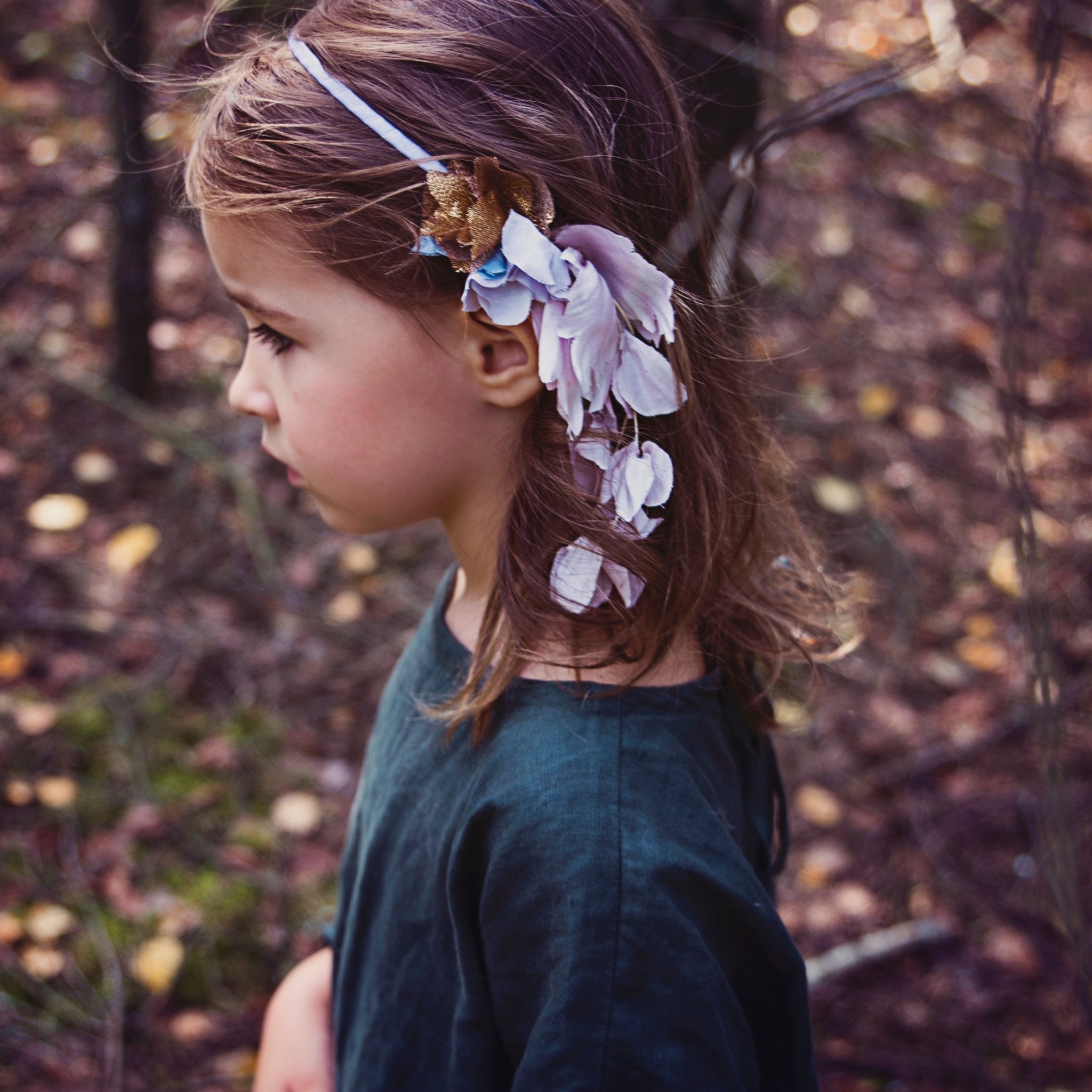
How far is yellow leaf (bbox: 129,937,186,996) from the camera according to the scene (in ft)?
6.50

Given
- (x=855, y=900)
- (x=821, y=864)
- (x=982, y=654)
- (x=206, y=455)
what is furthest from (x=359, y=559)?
(x=982, y=654)

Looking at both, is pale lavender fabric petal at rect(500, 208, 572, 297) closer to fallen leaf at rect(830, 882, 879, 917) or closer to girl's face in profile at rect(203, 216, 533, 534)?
girl's face in profile at rect(203, 216, 533, 534)

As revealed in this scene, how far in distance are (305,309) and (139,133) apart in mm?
2086

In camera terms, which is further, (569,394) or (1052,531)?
(1052,531)

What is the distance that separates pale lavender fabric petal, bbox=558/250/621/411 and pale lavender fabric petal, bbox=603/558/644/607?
17 centimetres

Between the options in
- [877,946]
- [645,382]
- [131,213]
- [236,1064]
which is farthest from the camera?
[131,213]

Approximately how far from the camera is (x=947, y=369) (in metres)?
3.65

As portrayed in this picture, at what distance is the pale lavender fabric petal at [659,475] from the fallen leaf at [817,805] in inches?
65.1

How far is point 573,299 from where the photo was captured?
953 mm

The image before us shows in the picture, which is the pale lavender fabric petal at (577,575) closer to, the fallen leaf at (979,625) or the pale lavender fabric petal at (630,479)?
the pale lavender fabric petal at (630,479)

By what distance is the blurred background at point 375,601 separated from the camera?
73.4 inches

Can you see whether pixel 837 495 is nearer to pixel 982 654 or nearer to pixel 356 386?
pixel 982 654

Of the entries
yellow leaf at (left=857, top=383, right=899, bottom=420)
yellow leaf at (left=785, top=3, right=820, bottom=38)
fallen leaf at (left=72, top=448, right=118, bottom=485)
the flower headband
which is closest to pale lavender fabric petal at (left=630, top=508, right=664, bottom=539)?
the flower headband

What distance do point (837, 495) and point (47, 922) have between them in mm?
2362
